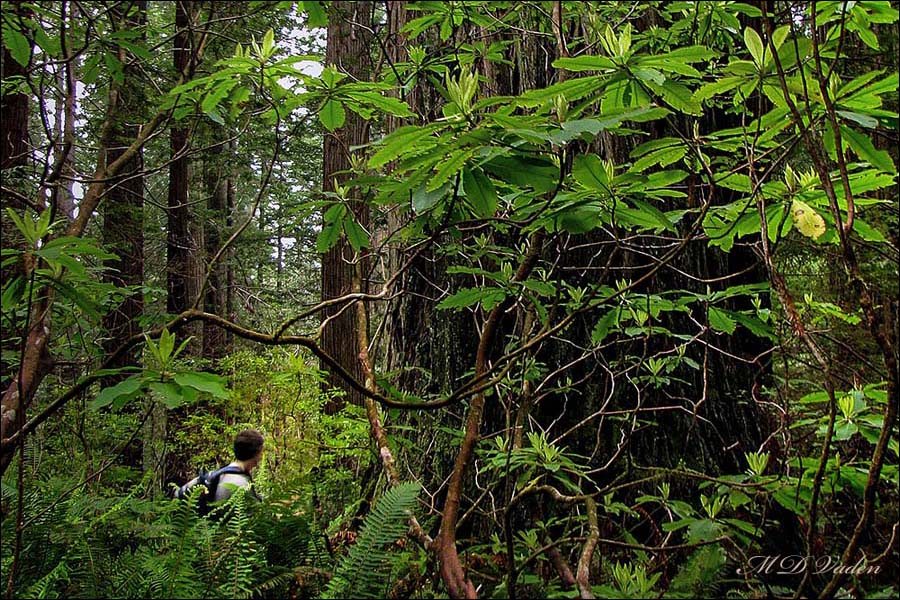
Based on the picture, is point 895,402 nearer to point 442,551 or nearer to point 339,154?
point 442,551

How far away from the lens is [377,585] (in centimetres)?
166

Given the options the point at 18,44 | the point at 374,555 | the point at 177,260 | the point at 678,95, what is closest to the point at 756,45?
the point at 678,95

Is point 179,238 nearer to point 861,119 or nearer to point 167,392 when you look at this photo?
point 167,392

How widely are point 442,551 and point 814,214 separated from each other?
4.62 feet

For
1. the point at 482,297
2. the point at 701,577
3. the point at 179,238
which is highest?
the point at 179,238

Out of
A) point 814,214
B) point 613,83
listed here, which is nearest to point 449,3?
point 613,83

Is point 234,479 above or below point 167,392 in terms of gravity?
below

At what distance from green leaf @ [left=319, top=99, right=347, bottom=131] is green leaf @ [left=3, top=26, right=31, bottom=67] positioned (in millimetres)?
1124

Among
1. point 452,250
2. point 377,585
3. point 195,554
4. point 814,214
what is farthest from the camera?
point 452,250

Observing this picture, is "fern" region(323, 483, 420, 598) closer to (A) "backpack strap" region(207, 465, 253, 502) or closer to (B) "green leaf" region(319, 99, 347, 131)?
(B) "green leaf" region(319, 99, 347, 131)

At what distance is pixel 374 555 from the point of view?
168cm

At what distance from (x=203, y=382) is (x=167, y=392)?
0.26 feet

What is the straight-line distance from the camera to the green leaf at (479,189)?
4.52ft

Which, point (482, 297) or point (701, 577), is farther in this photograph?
point (482, 297)
